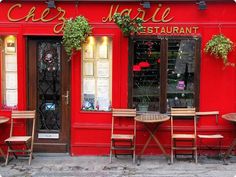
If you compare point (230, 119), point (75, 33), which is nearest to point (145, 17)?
point (75, 33)

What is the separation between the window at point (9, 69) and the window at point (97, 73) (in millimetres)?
1506

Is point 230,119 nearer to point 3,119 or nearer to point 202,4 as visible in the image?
point 202,4

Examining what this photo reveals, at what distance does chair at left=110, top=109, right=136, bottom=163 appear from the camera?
28.8 feet

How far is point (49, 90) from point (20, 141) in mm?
1296

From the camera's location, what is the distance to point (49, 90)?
9.30 meters

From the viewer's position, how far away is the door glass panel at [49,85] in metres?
9.26

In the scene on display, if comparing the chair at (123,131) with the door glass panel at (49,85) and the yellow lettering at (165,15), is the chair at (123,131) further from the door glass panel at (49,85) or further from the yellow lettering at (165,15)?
the yellow lettering at (165,15)

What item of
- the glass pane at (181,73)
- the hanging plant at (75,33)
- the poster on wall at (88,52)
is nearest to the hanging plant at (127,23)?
the hanging plant at (75,33)

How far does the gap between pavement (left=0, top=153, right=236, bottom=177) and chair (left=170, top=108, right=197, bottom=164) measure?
0.29 m

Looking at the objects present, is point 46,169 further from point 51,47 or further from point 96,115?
point 51,47

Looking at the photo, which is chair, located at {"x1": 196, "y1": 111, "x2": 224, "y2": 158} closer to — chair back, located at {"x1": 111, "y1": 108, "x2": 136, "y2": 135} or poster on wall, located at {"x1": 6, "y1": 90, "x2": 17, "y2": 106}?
chair back, located at {"x1": 111, "y1": 108, "x2": 136, "y2": 135}

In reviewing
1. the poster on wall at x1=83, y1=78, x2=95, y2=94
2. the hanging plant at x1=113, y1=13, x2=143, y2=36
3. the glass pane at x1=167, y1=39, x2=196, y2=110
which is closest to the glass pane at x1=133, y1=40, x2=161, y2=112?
the glass pane at x1=167, y1=39, x2=196, y2=110

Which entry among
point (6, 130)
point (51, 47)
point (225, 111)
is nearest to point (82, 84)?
point (51, 47)

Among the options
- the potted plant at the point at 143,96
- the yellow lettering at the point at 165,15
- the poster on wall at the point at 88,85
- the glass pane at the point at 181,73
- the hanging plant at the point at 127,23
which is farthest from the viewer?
the poster on wall at the point at 88,85
